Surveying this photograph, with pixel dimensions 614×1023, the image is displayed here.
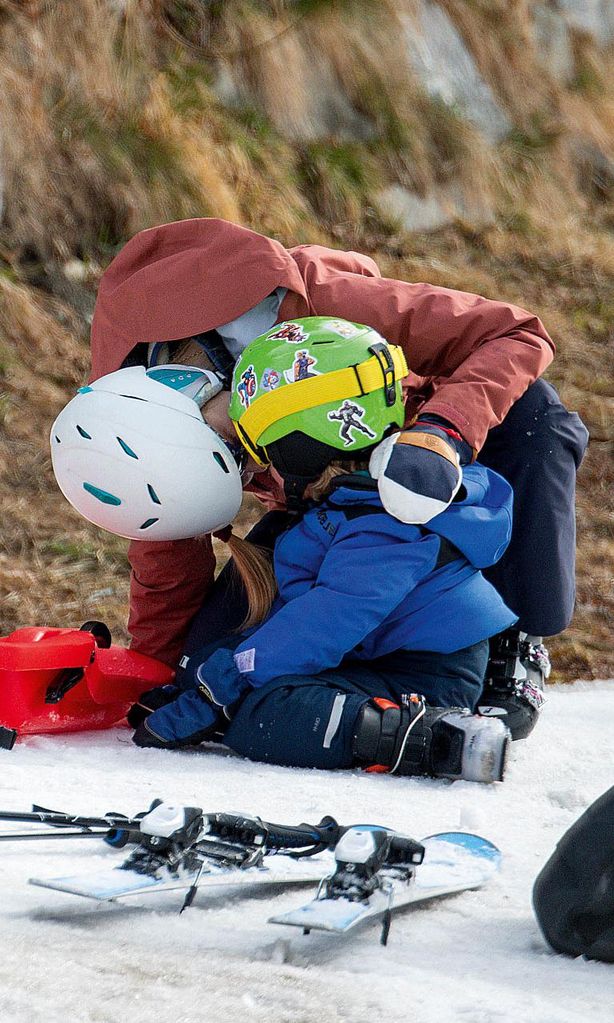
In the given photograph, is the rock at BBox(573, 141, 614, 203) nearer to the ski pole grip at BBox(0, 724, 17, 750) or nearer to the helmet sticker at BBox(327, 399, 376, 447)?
the helmet sticker at BBox(327, 399, 376, 447)

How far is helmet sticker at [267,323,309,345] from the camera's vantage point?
8.40 feet

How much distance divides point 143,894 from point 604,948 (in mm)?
538

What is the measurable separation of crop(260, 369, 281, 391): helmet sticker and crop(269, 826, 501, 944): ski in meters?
1.18

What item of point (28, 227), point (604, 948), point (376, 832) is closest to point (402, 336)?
point (376, 832)

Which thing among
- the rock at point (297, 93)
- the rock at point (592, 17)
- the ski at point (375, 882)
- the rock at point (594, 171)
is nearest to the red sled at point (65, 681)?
the ski at point (375, 882)

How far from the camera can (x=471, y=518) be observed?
8.26 feet

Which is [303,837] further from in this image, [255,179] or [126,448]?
[255,179]

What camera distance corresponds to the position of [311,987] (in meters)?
1.14

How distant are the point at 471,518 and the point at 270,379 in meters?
0.53

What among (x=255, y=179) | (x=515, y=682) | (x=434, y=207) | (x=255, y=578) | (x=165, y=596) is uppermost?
(x=255, y=578)

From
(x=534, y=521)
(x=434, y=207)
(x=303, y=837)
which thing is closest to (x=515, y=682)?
(x=534, y=521)

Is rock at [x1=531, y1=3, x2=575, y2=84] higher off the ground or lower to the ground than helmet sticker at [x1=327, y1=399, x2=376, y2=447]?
lower

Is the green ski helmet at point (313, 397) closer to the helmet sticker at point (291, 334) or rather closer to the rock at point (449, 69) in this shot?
the helmet sticker at point (291, 334)

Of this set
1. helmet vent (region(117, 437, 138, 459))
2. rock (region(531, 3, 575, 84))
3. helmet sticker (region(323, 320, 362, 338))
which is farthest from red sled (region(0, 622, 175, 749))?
rock (region(531, 3, 575, 84))
